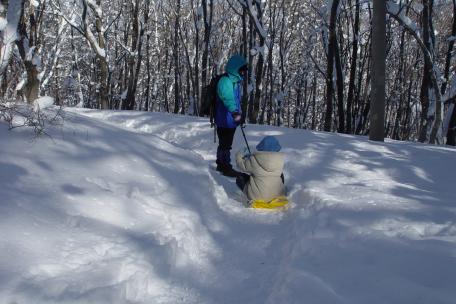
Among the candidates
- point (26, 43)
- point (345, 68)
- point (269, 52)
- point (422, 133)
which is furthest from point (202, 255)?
point (345, 68)

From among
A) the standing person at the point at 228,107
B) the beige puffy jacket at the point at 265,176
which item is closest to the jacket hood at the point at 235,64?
the standing person at the point at 228,107

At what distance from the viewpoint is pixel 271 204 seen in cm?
502

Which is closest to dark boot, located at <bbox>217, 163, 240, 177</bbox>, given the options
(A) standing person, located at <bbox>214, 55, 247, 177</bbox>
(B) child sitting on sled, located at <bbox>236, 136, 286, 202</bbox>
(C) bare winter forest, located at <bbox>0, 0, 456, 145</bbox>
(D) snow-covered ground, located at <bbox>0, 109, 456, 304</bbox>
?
(A) standing person, located at <bbox>214, 55, 247, 177</bbox>

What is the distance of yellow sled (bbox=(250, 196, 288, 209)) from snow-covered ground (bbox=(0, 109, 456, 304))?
0.15 m

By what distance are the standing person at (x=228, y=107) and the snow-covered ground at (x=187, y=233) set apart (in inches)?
34.4

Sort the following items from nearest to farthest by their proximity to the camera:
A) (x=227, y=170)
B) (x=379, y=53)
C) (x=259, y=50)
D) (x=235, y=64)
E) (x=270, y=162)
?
1. (x=270, y=162)
2. (x=235, y=64)
3. (x=227, y=170)
4. (x=379, y=53)
5. (x=259, y=50)

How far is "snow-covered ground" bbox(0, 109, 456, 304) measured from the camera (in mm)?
2455

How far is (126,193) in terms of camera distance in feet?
12.5

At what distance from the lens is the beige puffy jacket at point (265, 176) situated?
520 centimetres

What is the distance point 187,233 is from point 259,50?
11696mm

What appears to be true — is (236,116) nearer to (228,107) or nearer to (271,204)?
(228,107)

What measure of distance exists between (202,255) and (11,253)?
1662 millimetres

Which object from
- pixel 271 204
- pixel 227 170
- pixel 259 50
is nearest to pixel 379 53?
pixel 227 170

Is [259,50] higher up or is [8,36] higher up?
[259,50]
